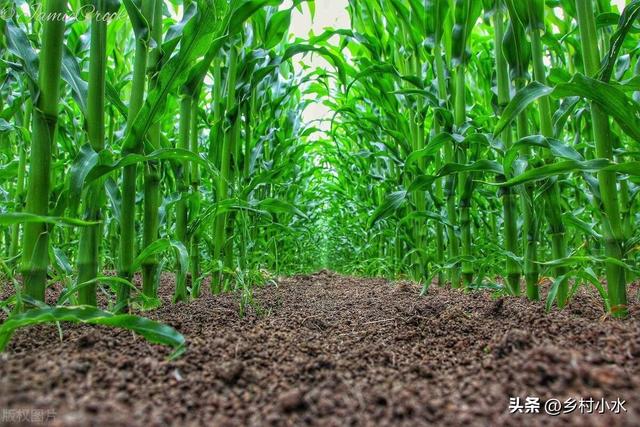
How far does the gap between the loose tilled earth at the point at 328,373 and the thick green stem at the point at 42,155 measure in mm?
171

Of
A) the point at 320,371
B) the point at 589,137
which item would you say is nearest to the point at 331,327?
the point at 320,371

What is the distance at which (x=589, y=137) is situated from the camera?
2842mm

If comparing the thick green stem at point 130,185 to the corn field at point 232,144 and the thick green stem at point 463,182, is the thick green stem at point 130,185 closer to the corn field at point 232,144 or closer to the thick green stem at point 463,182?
the corn field at point 232,144

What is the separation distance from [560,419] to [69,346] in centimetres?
100

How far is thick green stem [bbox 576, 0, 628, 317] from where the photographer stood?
3.86 feet

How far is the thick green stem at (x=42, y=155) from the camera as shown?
1.02 meters

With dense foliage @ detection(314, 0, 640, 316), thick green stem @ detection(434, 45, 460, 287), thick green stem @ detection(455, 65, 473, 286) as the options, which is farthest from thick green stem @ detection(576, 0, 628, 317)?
thick green stem @ detection(434, 45, 460, 287)

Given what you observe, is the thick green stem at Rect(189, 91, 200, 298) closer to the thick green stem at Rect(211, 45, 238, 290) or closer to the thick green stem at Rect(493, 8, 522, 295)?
the thick green stem at Rect(211, 45, 238, 290)

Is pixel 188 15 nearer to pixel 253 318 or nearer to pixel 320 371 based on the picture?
pixel 253 318

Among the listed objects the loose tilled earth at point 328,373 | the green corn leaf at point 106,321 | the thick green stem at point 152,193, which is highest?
the thick green stem at point 152,193

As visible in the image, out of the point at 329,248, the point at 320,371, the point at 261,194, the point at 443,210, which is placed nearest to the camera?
the point at 320,371

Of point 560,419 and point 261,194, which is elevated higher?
point 261,194

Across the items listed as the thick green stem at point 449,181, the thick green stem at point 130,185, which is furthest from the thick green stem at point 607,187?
the thick green stem at point 130,185

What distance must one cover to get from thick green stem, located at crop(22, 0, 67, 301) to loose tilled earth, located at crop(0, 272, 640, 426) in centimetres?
17
